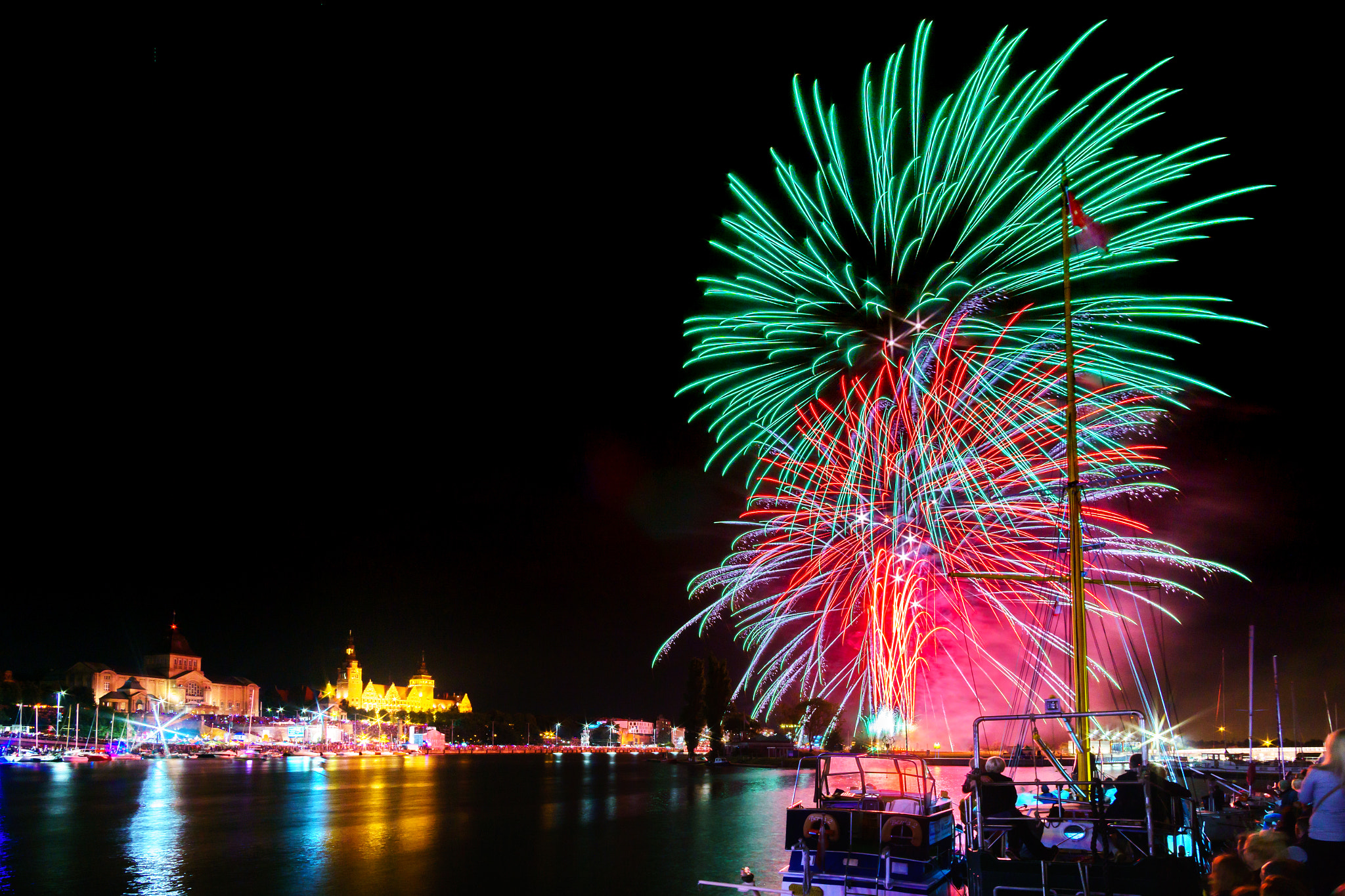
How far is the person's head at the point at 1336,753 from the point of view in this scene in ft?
21.4

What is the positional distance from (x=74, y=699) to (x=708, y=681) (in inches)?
4119

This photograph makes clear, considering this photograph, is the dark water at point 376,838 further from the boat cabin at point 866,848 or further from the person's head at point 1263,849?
the person's head at point 1263,849

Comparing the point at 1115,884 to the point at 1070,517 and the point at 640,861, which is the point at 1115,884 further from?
the point at 640,861

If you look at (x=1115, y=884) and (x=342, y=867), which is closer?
(x=1115, y=884)

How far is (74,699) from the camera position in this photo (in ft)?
500

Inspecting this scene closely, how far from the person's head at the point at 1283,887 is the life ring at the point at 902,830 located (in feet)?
27.6

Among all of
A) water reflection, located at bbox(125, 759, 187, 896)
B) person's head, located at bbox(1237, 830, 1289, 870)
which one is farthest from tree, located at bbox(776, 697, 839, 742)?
person's head, located at bbox(1237, 830, 1289, 870)

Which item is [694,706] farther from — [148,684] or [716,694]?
[148,684]

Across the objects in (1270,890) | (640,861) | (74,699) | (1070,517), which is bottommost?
(74,699)

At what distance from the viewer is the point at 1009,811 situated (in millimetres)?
11125

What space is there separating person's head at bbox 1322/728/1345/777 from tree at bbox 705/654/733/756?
373 ft

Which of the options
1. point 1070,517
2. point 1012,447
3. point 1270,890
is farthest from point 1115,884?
point 1012,447

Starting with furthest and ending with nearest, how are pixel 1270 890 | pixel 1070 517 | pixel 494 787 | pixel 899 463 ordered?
pixel 494 787
pixel 899 463
pixel 1070 517
pixel 1270 890

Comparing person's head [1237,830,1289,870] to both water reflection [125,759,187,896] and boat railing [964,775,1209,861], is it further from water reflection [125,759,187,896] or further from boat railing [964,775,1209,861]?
water reflection [125,759,187,896]
